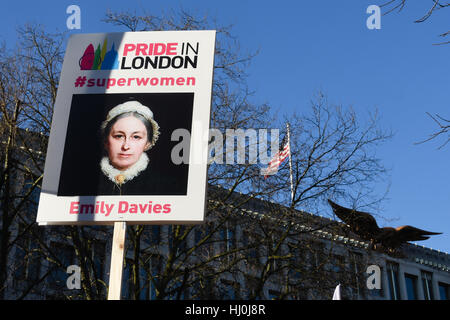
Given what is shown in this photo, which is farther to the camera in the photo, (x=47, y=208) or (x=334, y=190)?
(x=334, y=190)

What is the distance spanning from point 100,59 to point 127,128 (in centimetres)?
109

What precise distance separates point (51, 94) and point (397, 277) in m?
46.3

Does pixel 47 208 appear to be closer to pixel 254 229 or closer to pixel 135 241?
pixel 135 241

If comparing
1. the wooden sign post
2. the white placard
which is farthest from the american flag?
the wooden sign post

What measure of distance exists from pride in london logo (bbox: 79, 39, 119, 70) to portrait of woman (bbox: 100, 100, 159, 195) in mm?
615

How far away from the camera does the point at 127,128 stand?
9.42 metres

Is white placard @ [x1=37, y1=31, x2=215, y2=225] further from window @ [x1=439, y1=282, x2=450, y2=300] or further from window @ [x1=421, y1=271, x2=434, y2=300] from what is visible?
window @ [x1=439, y1=282, x2=450, y2=300]

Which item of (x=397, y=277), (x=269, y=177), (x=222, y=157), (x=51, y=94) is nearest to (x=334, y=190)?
(x=269, y=177)

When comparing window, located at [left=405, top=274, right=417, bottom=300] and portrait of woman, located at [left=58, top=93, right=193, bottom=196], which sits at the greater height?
window, located at [left=405, top=274, right=417, bottom=300]

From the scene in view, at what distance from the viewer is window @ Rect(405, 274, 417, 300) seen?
5825cm

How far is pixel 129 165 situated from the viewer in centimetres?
919

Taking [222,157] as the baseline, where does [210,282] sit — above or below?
below
